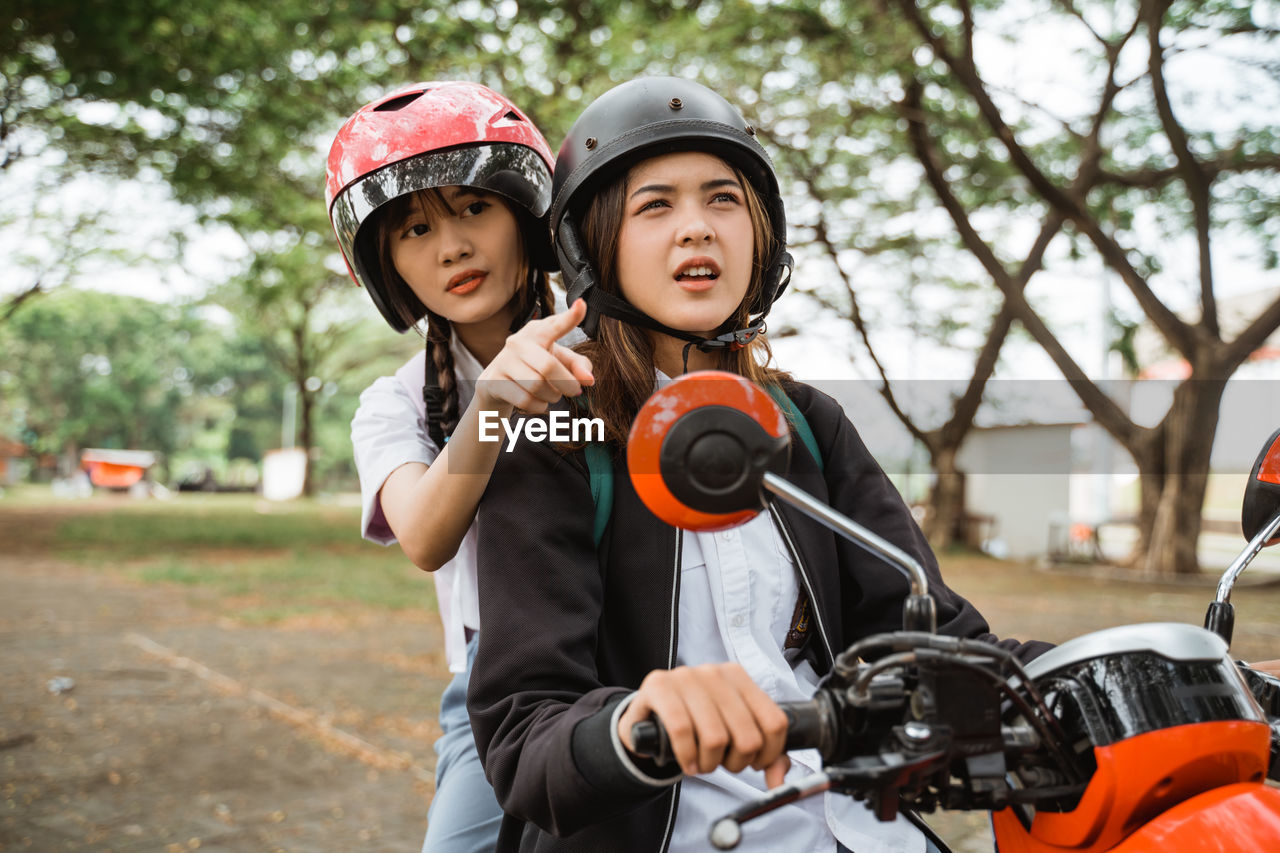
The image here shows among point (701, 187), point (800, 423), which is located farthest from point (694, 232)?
point (800, 423)

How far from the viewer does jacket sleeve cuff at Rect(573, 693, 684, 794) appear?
1062mm

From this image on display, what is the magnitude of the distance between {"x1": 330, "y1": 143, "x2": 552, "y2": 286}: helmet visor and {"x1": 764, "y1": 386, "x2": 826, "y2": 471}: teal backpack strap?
0.83 metres

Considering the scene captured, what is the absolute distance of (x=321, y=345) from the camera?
3675 cm

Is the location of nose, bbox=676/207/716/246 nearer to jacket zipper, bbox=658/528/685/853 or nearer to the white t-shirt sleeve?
jacket zipper, bbox=658/528/685/853

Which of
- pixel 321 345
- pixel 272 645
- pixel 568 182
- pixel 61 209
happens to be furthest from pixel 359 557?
pixel 321 345

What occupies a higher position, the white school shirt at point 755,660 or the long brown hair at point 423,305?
the long brown hair at point 423,305

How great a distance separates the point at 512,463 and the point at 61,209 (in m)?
21.4

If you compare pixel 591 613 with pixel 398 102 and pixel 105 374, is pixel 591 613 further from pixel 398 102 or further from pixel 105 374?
pixel 105 374

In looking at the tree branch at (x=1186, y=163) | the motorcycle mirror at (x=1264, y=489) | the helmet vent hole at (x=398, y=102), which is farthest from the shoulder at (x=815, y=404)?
the tree branch at (x=1186, y=163)

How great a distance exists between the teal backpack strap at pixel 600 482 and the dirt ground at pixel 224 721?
3.53 metres

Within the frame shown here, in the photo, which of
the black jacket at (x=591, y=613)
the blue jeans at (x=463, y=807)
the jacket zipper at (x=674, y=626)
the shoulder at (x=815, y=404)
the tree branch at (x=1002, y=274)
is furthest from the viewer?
the tree branch at (x=1002, y=274)

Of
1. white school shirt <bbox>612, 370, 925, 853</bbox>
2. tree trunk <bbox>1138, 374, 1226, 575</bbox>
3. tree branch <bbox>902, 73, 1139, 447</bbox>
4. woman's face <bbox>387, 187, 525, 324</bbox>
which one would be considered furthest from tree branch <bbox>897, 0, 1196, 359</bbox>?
white school shirt <bbox>612, 370, 925, 853</bbox>

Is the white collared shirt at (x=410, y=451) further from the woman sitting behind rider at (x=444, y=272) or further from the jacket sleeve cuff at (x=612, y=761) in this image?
the jacket sleeve cuff at (x=612, y=761)

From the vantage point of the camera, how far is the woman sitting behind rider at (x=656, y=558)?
4.21 feet
